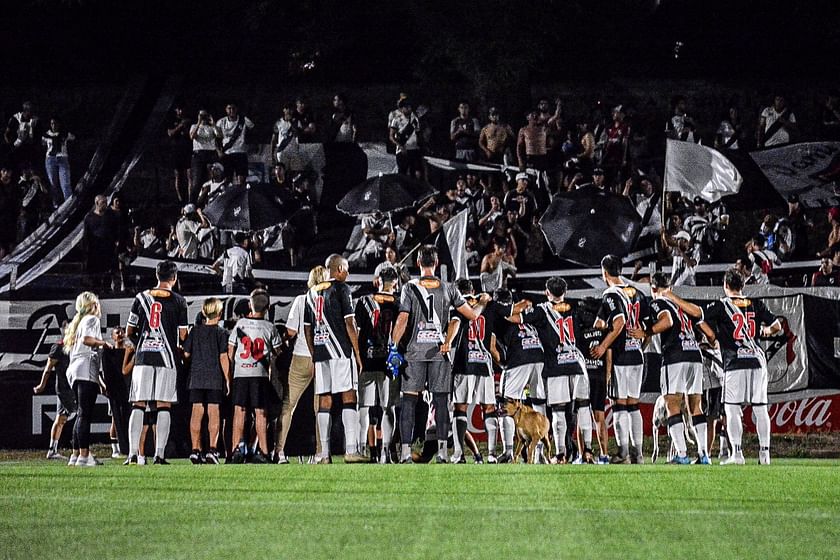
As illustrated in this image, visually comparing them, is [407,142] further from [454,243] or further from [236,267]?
[236,267]

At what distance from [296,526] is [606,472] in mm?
4806

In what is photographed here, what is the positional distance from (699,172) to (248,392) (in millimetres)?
12252

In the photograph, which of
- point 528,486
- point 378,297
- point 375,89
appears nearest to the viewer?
point 528,486

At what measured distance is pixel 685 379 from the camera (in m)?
13.8

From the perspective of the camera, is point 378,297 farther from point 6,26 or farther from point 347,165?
point 6,26

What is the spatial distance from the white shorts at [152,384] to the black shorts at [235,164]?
12.1 m

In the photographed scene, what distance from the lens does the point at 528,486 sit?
934 cm

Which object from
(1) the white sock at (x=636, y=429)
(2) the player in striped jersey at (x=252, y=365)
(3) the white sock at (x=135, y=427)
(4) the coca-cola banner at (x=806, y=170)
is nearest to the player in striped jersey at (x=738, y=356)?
(1) the white sock at (x=636, y=429)

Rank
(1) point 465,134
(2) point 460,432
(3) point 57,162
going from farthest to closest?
(3) point 57,162
(1) point 465,134
(2) point 460,432

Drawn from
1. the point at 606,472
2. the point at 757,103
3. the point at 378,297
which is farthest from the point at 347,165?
the point at 606,472

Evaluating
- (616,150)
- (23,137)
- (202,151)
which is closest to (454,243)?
(616,150)

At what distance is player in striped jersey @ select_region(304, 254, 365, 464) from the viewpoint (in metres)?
13.0

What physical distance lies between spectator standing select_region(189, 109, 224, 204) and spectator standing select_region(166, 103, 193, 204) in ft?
0.87

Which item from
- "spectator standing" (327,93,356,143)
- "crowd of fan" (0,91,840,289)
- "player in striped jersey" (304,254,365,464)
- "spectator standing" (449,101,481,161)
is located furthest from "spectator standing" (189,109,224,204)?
"player in striped jersey" (304,254,365,464)
